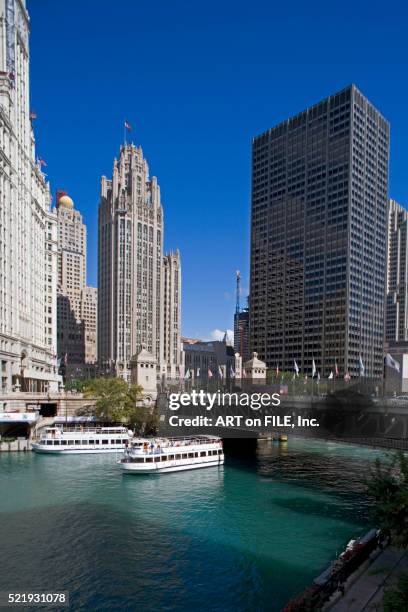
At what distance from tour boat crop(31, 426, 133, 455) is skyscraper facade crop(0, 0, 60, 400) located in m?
22.7

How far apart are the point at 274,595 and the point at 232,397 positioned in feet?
171

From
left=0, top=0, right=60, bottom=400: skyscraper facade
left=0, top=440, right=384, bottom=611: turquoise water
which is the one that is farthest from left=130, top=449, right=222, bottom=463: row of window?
left=0, top=0, right=60, bottom=400: skyscraper facade

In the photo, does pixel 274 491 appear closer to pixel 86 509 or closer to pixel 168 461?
pixel 168 461

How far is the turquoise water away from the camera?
32.9 m

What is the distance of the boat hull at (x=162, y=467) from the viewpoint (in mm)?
67562

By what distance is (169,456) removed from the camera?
71.3m

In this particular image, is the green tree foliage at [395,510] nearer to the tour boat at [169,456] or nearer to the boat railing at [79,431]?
the tour boat at [169,456]

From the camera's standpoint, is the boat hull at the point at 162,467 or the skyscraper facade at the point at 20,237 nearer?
the boat hull at the point at 162,467

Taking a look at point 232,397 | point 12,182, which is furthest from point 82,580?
point 12,182

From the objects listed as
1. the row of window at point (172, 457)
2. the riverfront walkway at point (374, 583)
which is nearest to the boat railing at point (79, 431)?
the row of window at point (172, 457)

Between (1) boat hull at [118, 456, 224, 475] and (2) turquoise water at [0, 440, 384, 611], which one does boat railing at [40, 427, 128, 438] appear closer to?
(2) turquoise water at [0, 440, 384, 611]

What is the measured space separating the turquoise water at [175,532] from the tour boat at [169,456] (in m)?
1.60

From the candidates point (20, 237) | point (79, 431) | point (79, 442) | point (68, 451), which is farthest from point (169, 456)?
point (20, 237)

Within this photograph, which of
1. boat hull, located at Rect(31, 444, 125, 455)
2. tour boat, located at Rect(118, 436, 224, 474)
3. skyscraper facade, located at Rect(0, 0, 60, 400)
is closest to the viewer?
tour boat, located at Rect(118, 436, 224, 474)
